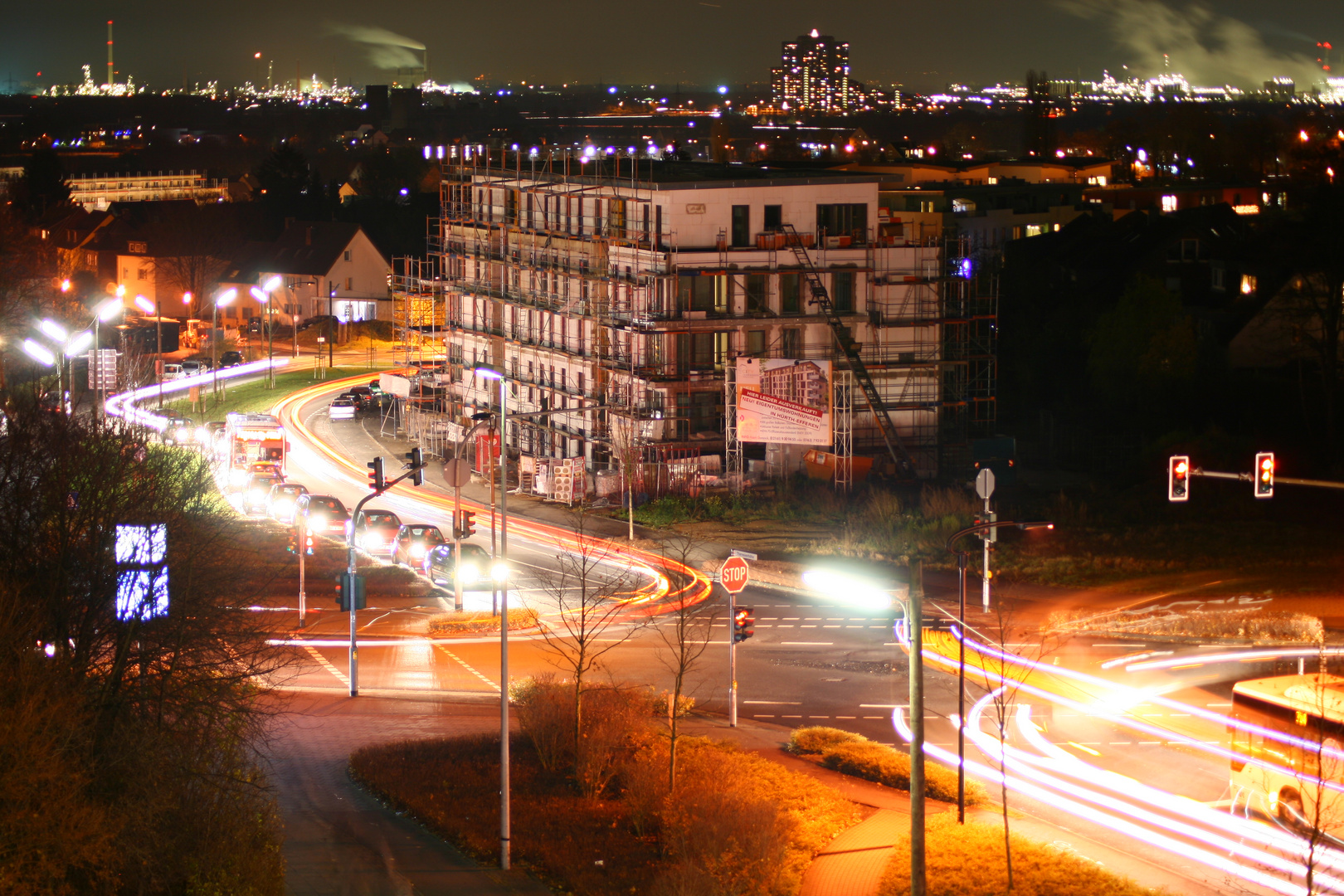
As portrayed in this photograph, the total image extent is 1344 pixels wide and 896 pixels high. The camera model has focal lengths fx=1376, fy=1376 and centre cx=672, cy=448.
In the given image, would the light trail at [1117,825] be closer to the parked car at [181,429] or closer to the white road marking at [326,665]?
the white road marking at [326,665]

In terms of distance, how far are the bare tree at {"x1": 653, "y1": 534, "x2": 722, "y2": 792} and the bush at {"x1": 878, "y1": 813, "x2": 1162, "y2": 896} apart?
181 inches

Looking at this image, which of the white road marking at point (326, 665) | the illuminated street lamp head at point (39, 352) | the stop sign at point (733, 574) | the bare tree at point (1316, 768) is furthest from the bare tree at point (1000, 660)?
the illuminated street lamp head at point (39, 352)

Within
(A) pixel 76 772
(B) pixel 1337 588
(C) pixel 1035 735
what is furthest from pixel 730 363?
(A) pixel 76 772

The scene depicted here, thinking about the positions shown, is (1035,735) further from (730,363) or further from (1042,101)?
(1042,101)

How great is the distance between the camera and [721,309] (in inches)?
2079

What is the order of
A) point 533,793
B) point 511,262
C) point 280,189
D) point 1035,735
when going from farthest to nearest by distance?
point 280,189
point 511,262
point 1035,735
point 533,793

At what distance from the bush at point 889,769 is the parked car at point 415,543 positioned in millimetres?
20977

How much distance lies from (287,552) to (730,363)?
1777cm

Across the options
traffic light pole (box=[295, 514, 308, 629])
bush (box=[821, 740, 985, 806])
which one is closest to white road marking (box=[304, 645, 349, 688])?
traffic light pole (box=[295, 514, 308, 629])

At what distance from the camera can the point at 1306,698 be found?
20.5 m

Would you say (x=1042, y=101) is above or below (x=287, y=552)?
above

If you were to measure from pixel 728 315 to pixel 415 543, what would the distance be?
52.9 ft

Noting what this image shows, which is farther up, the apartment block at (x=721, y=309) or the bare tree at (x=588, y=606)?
the apartment block at (x=721, y=309)

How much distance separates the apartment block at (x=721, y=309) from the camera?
171ft
